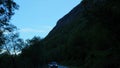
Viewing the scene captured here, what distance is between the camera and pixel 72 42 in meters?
119

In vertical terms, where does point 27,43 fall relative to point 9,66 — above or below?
above

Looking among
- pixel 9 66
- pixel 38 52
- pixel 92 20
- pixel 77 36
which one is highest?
pixel 77 36

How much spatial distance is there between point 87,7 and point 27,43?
188 ft

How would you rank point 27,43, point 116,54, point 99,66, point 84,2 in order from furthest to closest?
point 27,43
point 99,66
point 116,54
point 84,2

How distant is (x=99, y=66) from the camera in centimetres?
3925

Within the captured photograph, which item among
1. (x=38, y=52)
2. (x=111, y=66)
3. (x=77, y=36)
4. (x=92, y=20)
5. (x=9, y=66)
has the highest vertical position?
(x=77, y=36)

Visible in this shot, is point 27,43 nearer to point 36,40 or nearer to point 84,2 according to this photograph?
point 36,40

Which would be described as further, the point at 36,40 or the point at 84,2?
the point at 36,40

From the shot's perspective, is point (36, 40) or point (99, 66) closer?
point (99, 66)

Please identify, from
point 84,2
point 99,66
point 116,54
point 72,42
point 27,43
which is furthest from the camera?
point 72,42

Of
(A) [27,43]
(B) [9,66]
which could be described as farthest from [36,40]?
(B) [9,66]

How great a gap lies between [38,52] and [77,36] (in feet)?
93.0

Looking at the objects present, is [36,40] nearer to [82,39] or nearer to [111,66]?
[82,39]

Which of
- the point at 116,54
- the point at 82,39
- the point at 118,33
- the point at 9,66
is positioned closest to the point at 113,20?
the point at 118,33
